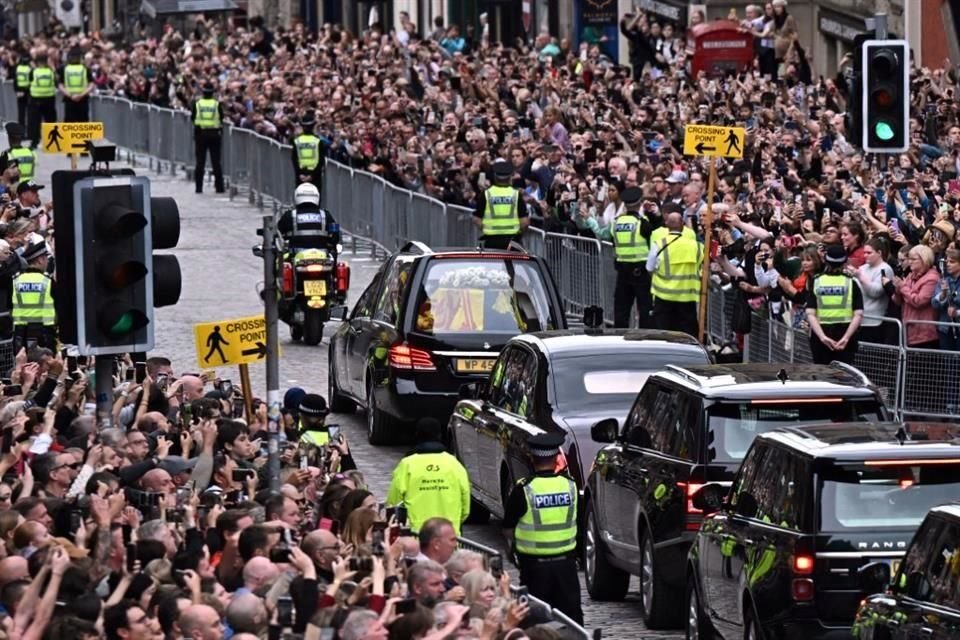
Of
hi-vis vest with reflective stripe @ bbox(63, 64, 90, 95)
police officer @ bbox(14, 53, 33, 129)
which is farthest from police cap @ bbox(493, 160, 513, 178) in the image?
police officer @ bbox(14, 53, 33, 129)

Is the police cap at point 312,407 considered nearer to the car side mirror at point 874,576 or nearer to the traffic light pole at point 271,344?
the traffic light pole at point 271,344

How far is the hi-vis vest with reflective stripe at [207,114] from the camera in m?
43.1

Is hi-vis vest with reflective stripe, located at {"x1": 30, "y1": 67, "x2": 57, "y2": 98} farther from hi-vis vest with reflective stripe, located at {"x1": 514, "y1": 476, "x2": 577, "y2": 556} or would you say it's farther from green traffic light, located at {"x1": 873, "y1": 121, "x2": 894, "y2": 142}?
hi-vis vest with reflective stripe, located at {"x1": 514, "y1": 476, "x2": 577, "y2": 556}

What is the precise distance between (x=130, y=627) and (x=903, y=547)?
13.4ft

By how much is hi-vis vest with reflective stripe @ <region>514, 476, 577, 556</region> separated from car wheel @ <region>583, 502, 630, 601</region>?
1872 millimetres

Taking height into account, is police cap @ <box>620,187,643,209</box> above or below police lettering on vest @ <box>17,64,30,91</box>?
below

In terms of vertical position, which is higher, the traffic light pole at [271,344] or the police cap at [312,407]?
the traffic light pole at [271,344]

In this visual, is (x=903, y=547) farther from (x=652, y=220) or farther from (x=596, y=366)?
(x=652, y=220)

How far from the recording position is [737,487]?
47.6 feet

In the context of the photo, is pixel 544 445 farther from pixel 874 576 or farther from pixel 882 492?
pixel 874 576

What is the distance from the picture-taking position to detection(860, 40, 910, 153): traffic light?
69.5ft

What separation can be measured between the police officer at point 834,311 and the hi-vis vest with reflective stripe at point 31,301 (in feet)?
23.4

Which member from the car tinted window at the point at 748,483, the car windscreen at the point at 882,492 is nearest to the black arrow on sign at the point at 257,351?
the car tinted window at the point at 748,483

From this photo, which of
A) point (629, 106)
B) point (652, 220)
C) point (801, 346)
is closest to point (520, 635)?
point (801, 346)
